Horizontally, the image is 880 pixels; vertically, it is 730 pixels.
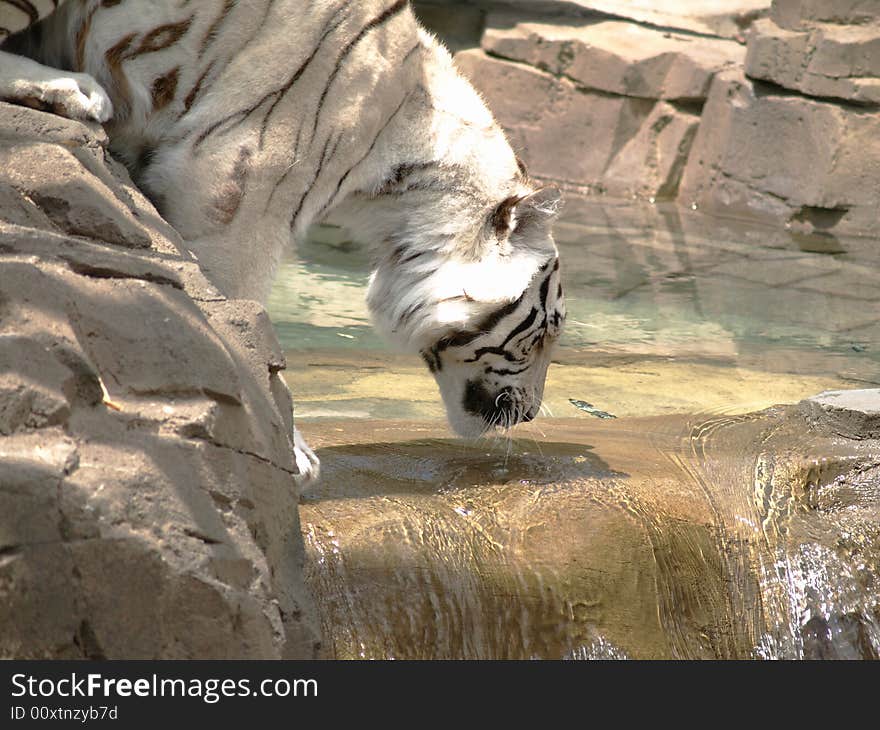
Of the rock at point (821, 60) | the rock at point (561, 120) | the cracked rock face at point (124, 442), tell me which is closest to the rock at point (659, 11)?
the rock at point (561, 120)

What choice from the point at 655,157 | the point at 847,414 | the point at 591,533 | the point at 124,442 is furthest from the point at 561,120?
the point at 124,442

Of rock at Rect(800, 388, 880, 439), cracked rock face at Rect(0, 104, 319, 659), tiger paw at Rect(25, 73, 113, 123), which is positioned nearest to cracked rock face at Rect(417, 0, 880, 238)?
rock at Rect(800, 388, 880, 439)

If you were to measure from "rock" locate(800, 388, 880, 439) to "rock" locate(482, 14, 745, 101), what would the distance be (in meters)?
6.30

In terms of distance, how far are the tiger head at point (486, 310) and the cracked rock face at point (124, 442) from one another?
0.86 meters

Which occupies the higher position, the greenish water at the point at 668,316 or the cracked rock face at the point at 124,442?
the cracked rock face at the point at 124,442

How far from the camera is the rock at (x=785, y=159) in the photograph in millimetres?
8742

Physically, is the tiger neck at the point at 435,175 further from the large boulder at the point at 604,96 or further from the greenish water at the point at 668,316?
the large boulder at the point at 604,96

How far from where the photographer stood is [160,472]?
6.64 feet

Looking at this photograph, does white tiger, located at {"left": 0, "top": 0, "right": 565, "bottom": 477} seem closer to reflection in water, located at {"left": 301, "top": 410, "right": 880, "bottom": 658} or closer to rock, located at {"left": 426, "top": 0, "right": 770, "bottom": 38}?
reflection in water, located at {"left": 301, "top": 410, "right": 880, "bottom": 658}

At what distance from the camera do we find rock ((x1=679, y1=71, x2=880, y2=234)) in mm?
8742

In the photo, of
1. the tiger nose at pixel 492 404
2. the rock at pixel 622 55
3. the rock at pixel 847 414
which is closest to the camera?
the tiger nose at pixel 492 404

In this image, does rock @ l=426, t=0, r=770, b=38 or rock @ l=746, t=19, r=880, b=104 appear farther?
rock @ l=426, t=0, r=770, b=38
